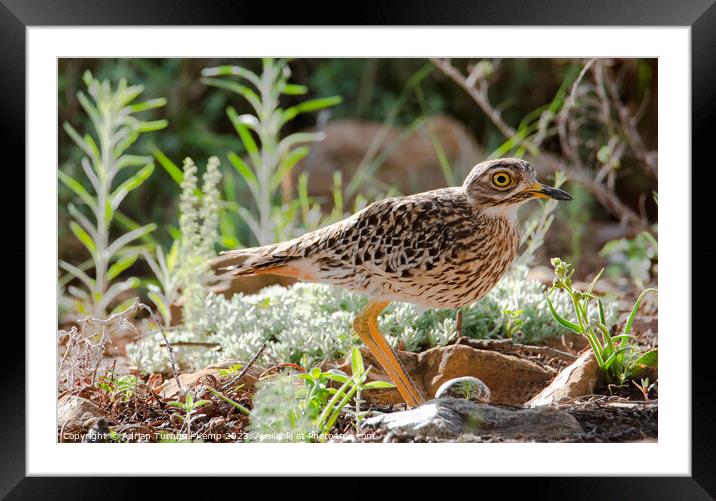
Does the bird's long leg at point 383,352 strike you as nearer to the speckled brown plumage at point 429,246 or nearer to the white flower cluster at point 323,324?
the speckled brown plumage at point 429,246

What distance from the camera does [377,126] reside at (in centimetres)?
687

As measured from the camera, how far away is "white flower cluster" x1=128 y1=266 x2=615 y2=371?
3324mm

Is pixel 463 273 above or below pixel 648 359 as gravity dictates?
above

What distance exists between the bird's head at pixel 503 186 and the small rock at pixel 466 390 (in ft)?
1.96

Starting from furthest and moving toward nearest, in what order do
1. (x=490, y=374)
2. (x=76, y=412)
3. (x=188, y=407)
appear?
(x=490, y=374)
(x=76, y=412)
(x=188, y=407)

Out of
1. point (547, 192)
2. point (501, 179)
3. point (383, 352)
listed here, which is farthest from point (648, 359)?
point (383, 352)

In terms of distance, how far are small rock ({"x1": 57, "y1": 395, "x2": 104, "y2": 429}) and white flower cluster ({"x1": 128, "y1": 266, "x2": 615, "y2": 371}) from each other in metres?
0.58

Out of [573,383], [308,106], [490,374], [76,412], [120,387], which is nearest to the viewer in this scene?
[76,412]

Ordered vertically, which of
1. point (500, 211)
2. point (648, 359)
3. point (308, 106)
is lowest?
point (648, 359)

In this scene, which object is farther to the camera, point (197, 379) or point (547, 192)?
point (197, 379)
